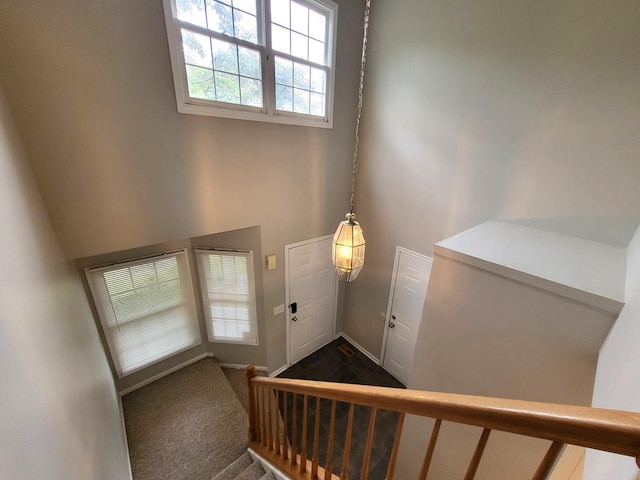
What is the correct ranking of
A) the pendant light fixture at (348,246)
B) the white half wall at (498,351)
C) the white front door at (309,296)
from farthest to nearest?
the white front door at (309,296), the pendant light fixture at (348,246), the white half wall at (498,351)

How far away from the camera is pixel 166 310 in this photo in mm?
3549

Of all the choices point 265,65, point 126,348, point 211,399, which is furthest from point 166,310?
point 265,65

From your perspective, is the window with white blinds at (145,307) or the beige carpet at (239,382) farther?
the beige carpet at (239,382)

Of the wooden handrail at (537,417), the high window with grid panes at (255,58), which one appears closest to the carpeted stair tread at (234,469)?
the wooden handrail at (537,417)

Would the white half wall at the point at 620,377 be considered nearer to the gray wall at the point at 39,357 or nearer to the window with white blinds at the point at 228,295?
the gray wall at the point at 39,357

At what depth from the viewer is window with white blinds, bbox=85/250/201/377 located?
3039mm

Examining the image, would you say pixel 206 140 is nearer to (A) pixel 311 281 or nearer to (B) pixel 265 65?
(B) pixel 265 65

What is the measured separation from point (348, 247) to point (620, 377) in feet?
5.04

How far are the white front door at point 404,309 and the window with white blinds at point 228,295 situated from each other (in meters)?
2.11

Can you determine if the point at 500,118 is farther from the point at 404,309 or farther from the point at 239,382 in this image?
the point at 239,382

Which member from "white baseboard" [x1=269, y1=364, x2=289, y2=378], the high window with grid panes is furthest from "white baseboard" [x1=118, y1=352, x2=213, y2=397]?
the high window with grid panes

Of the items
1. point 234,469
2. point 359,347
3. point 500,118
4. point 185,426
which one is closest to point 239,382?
point 185,426

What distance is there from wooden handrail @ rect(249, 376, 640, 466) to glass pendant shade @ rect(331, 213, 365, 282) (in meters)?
1.33

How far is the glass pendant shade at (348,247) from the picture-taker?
2.09 meters
